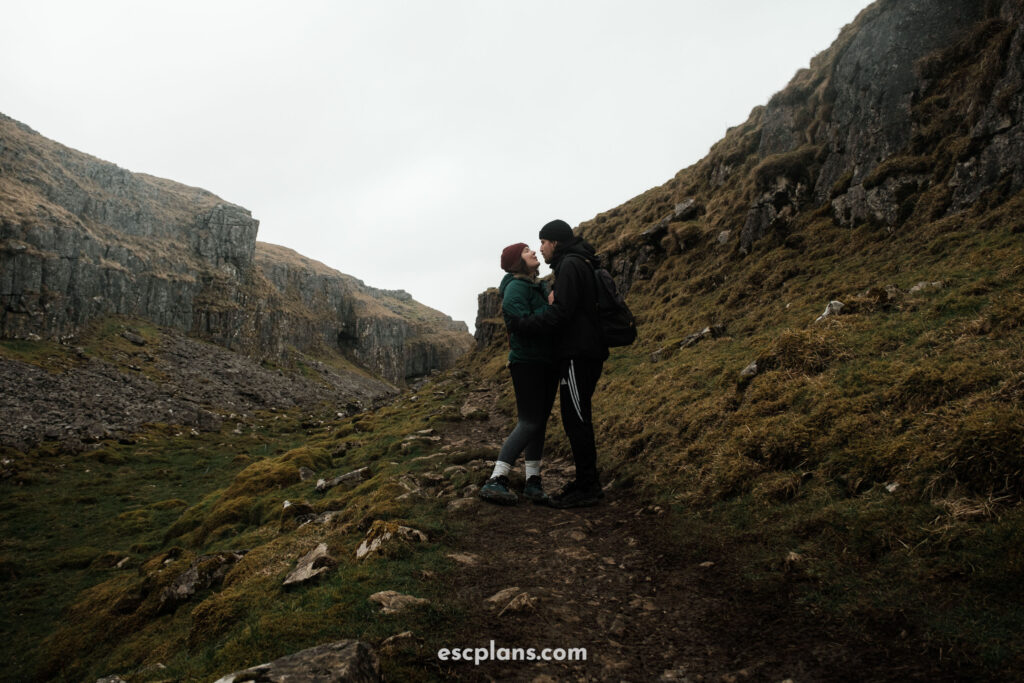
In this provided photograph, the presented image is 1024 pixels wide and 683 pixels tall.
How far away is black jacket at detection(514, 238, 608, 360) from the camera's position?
300 inches

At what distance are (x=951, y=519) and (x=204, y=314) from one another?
428 ft

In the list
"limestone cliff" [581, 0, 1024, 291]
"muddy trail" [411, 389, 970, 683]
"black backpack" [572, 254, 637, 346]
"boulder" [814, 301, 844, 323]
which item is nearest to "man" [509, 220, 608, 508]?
"black backpack" [572, 254, 637, 346]

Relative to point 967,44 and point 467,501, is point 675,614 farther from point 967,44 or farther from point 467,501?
point 967,44

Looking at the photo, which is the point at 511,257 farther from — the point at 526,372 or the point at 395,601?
the point at 395,601

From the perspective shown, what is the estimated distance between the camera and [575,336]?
786cm

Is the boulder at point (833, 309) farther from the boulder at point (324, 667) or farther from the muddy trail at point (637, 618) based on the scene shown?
the boulder at point (324, 667)

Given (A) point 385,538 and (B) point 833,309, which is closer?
(A) point 385,538

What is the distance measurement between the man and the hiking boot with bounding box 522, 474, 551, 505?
234 mm

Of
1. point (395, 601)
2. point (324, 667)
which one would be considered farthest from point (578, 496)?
point (324, 667)

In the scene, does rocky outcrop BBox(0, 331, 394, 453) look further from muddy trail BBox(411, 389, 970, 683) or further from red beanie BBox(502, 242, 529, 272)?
Result: muddy trail BBox(411, 389, 970, 683)

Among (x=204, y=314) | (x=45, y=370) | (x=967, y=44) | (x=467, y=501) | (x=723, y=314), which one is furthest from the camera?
(x=204, y=314)

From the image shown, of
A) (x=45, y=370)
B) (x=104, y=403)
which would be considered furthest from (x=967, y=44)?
(x=45, y=370)

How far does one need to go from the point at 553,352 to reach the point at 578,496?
2.60m

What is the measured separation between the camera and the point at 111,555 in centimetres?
1562
